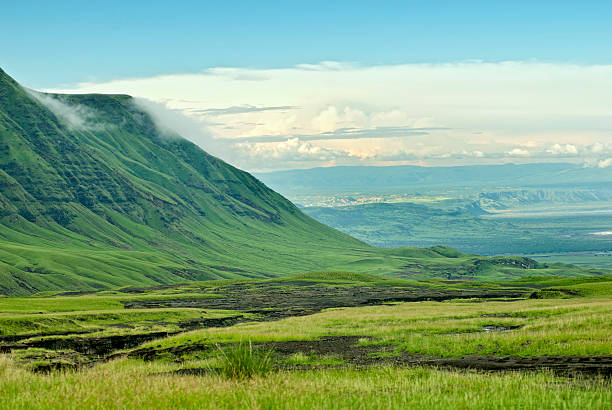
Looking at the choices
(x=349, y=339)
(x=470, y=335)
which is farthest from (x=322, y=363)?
(x=349, y=339)

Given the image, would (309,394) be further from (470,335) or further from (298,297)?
(298,297)

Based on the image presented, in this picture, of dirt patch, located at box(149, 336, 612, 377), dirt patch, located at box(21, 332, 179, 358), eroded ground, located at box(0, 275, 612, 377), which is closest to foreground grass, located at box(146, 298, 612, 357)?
eroded ground, located at box(0, 275, 612, 377)

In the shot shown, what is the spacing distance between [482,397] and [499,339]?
2206cm

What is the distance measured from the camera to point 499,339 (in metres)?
36.7

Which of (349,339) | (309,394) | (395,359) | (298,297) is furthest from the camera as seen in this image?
(298,297)

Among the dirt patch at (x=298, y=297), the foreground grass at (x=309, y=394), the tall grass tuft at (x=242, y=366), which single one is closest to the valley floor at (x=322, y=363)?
the foreground grass at (x=309, y=394)

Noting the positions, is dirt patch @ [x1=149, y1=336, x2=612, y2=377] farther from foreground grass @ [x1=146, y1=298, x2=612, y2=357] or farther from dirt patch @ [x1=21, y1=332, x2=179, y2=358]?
dirt patch @ [x1=21, y1=332, x2=179, y2=358]

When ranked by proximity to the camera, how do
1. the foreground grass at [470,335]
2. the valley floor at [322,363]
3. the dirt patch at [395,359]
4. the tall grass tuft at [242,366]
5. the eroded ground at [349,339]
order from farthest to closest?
the foreground grass at [470,335]
the eroded ground at [349,339]
the dirt patch at [395,359]
the tall grass tuft at [242,366]
the valley floor at [322,363]

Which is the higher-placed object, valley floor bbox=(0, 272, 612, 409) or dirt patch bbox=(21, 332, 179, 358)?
valley floor bbox=(0, 272, 612, 409)

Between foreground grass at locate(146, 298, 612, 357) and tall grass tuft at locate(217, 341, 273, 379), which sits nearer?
tall grass tuft at locate(217, 341, 273, 379)

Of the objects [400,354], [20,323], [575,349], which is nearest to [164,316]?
Answer: [20,323]

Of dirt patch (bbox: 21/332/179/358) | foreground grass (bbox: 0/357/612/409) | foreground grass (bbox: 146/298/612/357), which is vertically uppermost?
foreground grass (bbox: 0/357/612/409)

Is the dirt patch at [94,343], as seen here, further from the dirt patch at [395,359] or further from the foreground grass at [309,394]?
the foreground grass at [309,394]

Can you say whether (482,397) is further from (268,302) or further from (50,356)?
(268,302)
